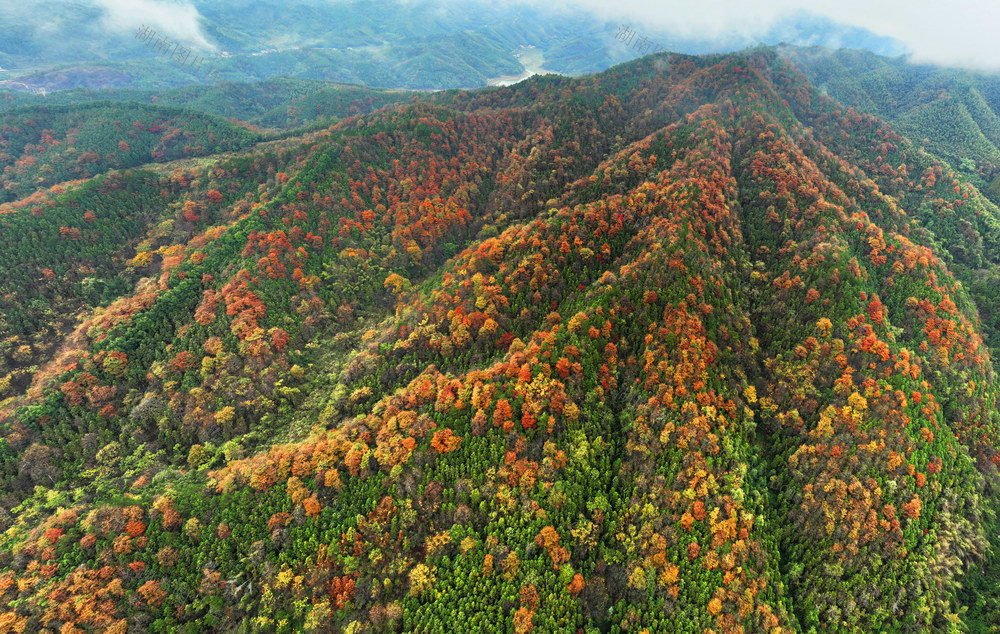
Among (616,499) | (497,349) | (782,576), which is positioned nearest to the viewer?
(782,576)

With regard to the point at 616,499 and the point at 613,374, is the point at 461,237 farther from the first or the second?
the point at 616,499

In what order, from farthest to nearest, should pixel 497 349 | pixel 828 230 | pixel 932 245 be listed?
pixel 932 245
pixel 828 230
pixel 497 349

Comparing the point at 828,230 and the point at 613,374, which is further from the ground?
the point at 828,230

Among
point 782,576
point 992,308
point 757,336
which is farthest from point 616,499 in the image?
point 992,308

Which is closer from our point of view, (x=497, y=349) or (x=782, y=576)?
(x=782, y=576)

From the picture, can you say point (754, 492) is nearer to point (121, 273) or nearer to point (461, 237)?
point (461, 237)

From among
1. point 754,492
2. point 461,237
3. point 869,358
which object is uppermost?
point 461,237
